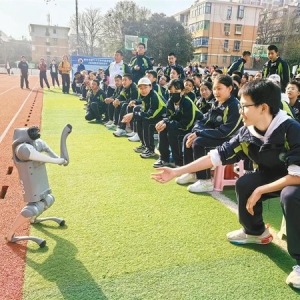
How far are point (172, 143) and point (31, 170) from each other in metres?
2.48

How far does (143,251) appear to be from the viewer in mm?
2311

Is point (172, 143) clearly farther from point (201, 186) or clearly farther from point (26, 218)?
point (26, 218)

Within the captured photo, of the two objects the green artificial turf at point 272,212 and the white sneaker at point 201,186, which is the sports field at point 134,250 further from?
the white sneaker at point 201,186

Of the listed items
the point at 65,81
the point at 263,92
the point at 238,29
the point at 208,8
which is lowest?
the point at 65,81

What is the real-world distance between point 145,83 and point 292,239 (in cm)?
362

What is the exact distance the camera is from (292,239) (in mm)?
1917

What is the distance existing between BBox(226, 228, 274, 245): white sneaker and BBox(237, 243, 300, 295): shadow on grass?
34 mm

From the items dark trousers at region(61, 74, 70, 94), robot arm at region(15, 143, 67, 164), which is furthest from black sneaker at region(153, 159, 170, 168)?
dark trousers at region(61, 74, 70, 94)

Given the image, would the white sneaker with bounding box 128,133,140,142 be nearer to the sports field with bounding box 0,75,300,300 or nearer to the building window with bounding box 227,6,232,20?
the sports field with bounding box 0,75,300,300

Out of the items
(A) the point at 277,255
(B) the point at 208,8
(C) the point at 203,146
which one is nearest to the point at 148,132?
(C) the point at 203,146

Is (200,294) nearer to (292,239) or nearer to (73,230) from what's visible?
(292,239)

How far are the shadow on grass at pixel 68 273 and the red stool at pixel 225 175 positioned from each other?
193cm

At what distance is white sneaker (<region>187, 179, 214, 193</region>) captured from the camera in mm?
3502

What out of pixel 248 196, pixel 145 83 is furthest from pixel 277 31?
pixel 248 196
